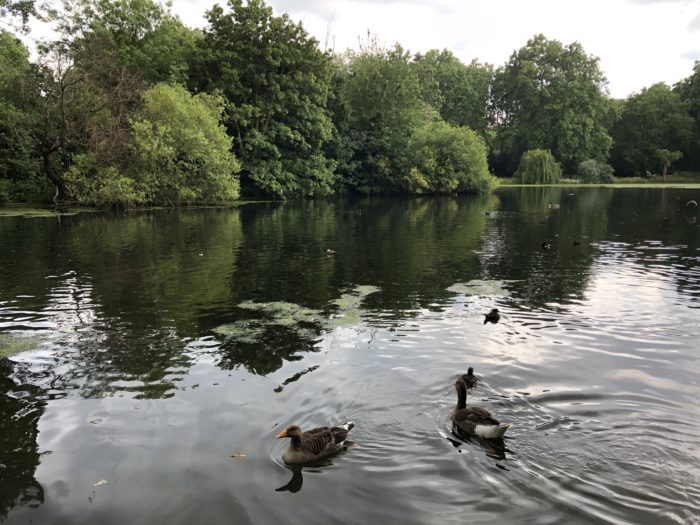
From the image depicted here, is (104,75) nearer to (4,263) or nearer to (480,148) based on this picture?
(4,263)

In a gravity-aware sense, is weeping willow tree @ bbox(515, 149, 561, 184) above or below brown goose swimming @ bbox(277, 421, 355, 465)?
above

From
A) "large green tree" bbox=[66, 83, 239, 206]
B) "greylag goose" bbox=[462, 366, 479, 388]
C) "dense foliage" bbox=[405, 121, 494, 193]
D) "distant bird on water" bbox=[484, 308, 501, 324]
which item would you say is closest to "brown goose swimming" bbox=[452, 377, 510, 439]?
"greylag goose" bbox=[462, 366, 479, 388]

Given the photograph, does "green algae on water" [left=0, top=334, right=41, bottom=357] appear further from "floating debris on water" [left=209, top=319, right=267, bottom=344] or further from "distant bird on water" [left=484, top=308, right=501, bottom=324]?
"distant bird on water" [left=484, top=308, right=501, bottom=324]

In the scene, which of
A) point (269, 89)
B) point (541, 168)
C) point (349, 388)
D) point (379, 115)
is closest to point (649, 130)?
point (541, 168)

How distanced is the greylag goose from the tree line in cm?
2570

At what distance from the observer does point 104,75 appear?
4134 cm

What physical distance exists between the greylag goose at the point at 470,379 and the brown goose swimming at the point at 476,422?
3.29ft

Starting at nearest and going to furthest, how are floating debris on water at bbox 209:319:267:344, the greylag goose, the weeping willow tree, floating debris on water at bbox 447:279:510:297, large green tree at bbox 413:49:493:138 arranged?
the greylag goose → floating debris on water at bbox 209:319:267:344 → floating debris on water at bbox 447:279:510:297 → the weeping willow tree → large green tree at bbox 413:49:493:138

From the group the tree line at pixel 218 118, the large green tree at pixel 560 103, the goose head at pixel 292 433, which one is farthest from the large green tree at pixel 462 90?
the goose head at pixel 292 433

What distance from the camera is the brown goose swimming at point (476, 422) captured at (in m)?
6.50

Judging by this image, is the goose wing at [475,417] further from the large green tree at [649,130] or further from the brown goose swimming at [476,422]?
the large green tree at [649,130]

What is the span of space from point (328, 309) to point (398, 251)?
9.02 m

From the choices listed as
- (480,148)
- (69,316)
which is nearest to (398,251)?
(69,316)

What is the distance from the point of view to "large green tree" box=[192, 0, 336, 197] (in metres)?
49.3
